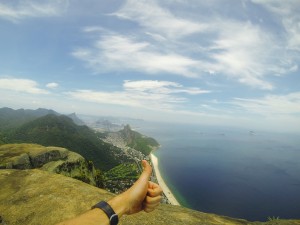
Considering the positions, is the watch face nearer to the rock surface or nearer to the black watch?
the black watch

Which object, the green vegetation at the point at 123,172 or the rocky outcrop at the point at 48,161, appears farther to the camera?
the green vegetation at the point at 123,172

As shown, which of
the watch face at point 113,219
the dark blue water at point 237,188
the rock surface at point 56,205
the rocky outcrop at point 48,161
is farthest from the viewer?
the dark blue water at point 237,188

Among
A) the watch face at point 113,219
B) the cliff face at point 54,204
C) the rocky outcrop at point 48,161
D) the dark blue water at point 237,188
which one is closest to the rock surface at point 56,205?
the cliff face at point 54,204

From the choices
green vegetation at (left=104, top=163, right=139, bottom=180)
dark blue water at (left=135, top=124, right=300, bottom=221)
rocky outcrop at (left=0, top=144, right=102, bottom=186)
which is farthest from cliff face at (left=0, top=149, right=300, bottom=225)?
green vegetation at (left=104, top=163, right=139, bottom=180)

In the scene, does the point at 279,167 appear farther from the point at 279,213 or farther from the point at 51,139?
the point at 51,139

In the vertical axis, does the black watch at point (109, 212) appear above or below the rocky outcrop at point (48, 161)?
above

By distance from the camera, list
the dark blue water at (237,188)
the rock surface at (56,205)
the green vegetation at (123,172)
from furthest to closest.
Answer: the green vegetation at (123,172)
the dark blue water at (237,188)
the rock surface at (56,205)

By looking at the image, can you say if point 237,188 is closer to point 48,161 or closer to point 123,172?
point 123,172

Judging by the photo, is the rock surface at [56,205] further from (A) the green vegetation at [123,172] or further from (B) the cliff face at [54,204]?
(A) the green vegetation at [123,172]
